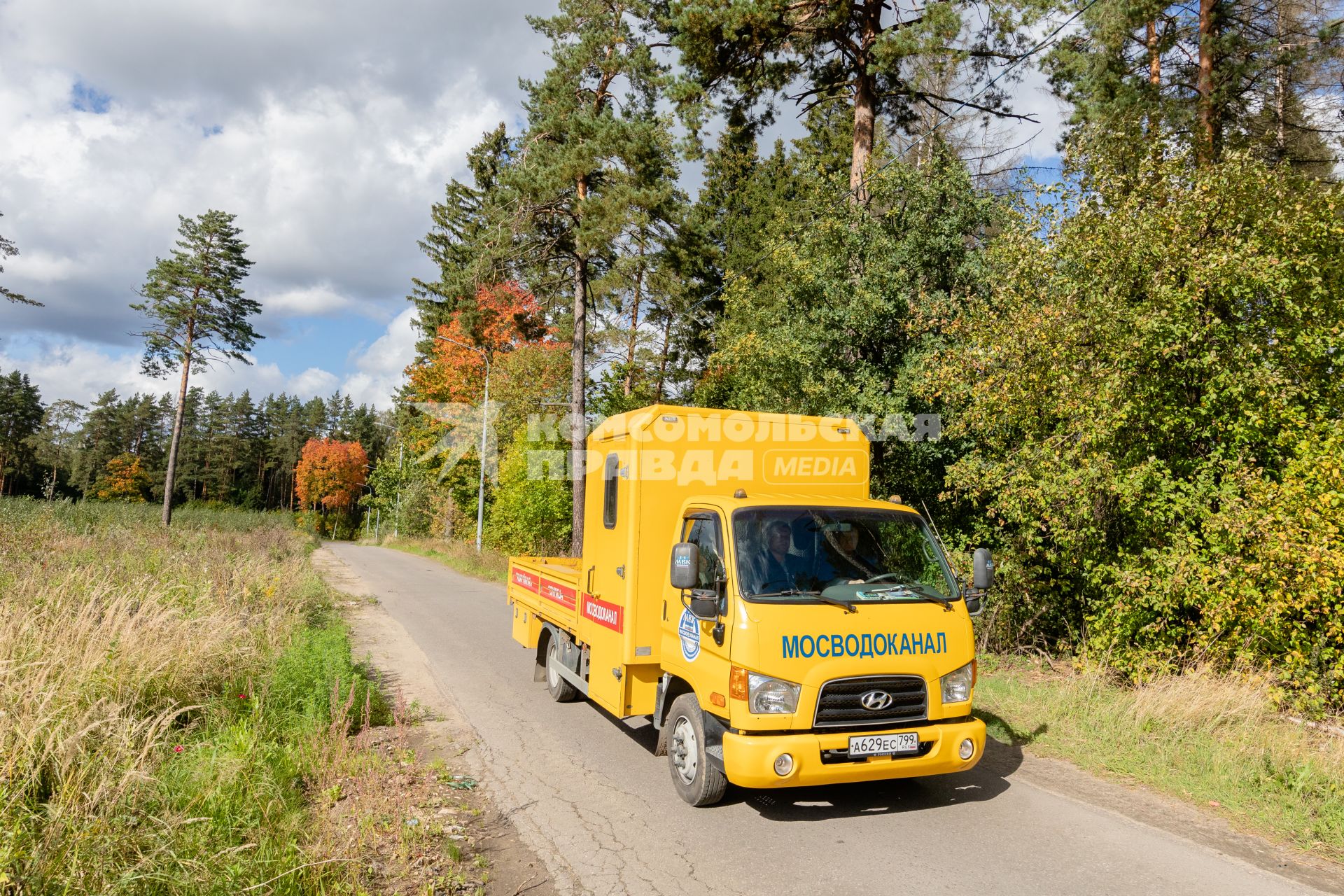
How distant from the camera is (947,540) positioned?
1284 centimetres

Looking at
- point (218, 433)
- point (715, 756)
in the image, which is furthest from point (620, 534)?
point (218, 433)

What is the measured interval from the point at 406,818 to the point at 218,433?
110422mm

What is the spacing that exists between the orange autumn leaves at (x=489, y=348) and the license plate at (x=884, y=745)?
1731cm

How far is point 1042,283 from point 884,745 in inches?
315

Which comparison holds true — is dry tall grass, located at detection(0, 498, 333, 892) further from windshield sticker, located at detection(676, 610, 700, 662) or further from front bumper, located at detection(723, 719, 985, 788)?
windshield sticker, located at detection(676, 610, 700, 662)

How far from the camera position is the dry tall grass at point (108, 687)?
11.2 feet

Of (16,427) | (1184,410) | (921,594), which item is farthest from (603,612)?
(16,427)

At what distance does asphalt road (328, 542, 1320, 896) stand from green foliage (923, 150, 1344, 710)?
10.8 feet

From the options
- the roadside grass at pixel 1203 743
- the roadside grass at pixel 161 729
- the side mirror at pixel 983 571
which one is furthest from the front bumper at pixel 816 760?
the roadside grass at pixel 161 729

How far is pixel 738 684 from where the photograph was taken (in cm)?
487

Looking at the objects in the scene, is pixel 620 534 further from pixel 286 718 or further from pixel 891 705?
pixel 286 718

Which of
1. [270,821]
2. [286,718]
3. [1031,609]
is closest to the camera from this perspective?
[270,821]

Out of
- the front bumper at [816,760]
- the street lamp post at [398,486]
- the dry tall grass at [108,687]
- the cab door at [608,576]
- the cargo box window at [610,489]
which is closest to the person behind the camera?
the dry tall grass at [108,687]

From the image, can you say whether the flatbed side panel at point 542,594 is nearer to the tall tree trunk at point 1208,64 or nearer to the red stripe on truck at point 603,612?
the red stripe on truck at point 603,612
